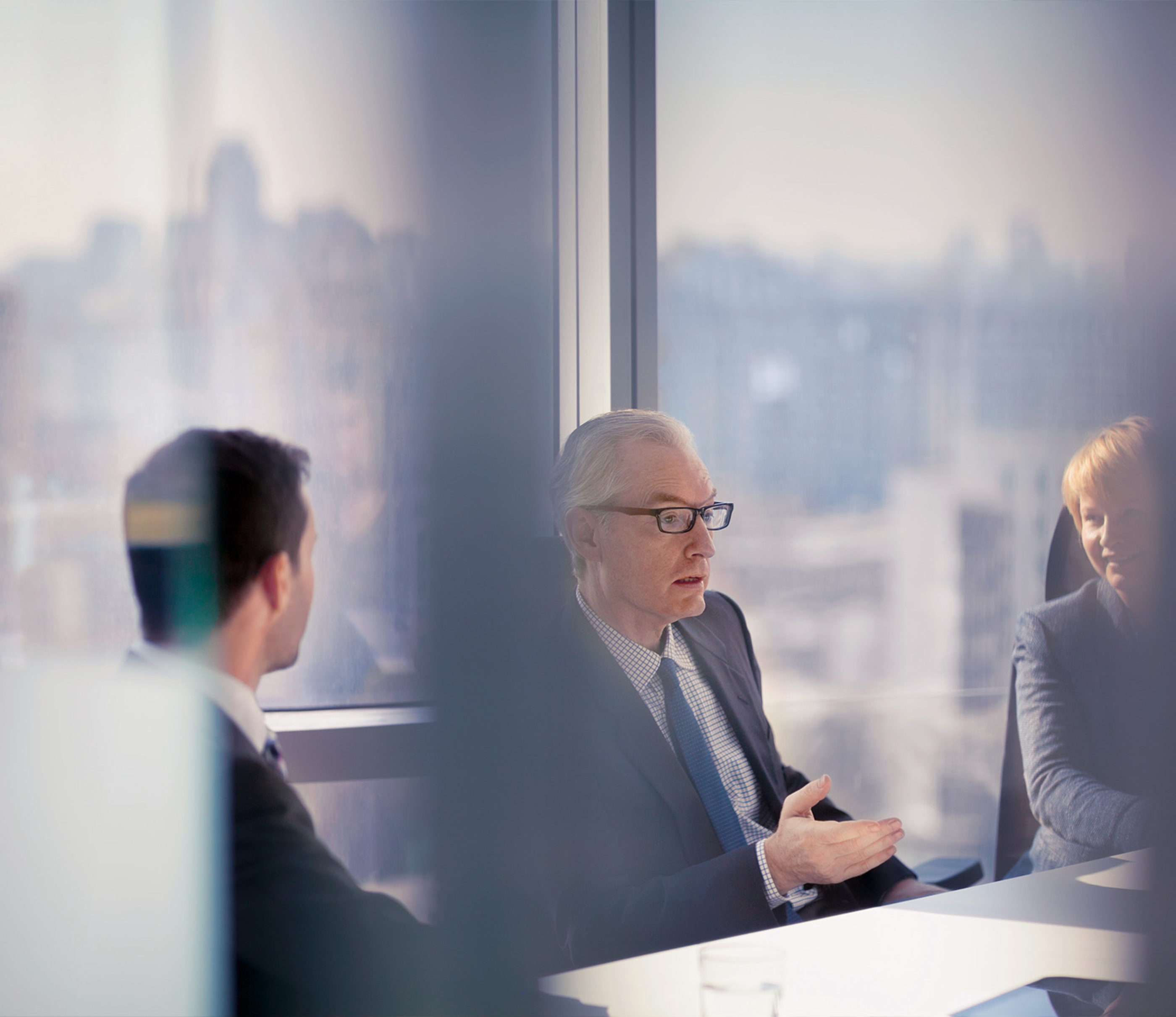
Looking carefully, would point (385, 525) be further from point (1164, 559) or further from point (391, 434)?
point (1164, 559)

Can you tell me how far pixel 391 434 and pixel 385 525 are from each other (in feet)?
0.29

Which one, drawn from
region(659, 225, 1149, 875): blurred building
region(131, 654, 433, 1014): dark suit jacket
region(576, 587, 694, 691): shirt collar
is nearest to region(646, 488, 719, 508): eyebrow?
region(576, 587, 694, 691): shirt collar

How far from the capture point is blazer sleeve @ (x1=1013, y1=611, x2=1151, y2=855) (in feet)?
6.08

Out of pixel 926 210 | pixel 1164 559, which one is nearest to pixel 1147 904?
pixel 1164 559

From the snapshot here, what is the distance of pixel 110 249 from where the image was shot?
3.05 ft

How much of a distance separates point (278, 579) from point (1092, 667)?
1.79m

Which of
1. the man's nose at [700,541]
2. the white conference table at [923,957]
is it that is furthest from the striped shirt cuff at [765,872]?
the man's nose at [700,541]

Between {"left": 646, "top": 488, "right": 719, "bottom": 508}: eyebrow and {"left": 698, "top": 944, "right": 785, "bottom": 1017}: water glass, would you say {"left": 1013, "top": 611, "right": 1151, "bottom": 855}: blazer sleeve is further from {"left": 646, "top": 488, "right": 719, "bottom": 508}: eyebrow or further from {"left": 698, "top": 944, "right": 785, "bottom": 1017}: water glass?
{"left": 698, "top": 944, "right": 785, "bottom": 1017}: water glass

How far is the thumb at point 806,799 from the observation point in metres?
1.45

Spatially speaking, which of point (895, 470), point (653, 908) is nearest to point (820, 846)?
point (653, 908)

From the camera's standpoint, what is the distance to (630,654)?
1726 mm

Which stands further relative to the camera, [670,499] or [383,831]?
[670,499]

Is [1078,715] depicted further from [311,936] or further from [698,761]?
[311,936]

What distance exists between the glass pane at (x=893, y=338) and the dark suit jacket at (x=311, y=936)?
176 cm
